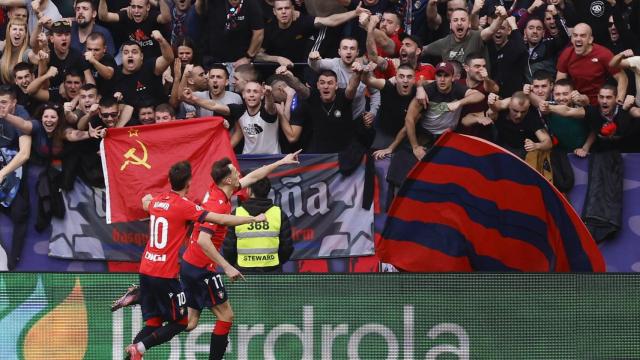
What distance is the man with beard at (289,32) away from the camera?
18531 millimetres

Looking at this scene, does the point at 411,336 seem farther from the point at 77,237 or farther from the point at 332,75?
the point at 77,237

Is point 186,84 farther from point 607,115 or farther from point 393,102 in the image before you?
point 607,115

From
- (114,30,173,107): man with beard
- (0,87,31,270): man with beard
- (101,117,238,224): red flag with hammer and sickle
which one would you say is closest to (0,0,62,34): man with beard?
(114,30,173,107): man with beard

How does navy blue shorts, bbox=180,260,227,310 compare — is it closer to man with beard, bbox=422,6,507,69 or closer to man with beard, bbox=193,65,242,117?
man with beard, bbox=193,65,242,117

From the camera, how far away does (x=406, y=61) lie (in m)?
17.9

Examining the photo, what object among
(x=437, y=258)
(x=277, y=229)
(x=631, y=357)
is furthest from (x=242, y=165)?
(x=631, y=357)

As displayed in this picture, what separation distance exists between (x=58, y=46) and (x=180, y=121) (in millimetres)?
2212

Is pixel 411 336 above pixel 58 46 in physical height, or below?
below

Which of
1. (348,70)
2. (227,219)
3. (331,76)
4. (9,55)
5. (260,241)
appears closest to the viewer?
(227,219)

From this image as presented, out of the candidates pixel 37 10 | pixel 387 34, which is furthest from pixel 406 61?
pixel 37 10

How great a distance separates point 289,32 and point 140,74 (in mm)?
1995

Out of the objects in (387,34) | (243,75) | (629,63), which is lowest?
(243,75)

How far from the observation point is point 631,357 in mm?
13977

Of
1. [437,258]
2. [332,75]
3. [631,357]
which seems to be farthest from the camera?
[332,75]
